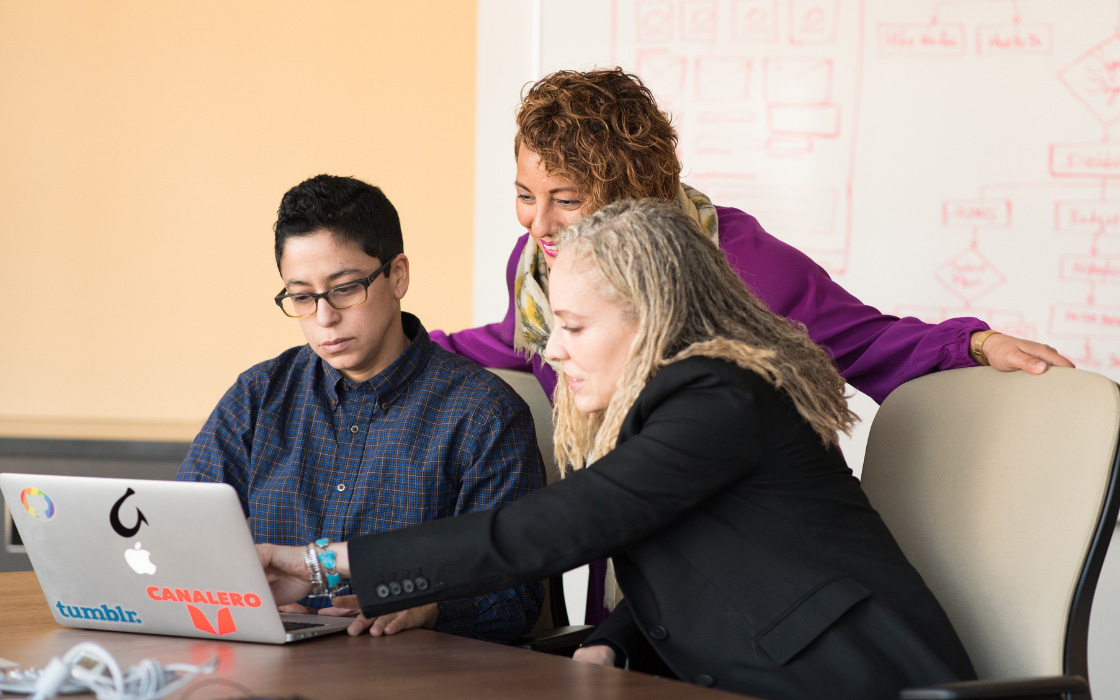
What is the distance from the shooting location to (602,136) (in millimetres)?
1771

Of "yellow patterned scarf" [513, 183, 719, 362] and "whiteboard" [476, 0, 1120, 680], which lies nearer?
"yellow patterned scarf" [513, 183, 719, 362]

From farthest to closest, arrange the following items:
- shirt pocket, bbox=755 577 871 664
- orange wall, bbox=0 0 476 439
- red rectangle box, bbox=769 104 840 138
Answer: orange wall, bbox=0 0 476 439, red rectangle box, bbox=769 104 840 138, shirt pocket, bbox=755 577 871 664

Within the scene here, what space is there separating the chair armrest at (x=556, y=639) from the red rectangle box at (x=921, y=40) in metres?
1.82

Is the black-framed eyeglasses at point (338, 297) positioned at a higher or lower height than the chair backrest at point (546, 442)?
higher

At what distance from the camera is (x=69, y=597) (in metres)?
1.32

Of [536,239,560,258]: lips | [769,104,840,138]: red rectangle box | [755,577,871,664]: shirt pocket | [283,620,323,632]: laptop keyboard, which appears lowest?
[283,620,323,632]: laptop keyboard

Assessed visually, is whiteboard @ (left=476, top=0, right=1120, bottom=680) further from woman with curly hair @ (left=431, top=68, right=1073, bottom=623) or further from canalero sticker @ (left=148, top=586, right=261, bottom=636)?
canalero sticker @ (left=148, top=586, right=261, bottom=636)

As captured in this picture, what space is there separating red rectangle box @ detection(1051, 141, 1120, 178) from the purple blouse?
1.03 m

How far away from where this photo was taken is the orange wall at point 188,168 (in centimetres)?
319

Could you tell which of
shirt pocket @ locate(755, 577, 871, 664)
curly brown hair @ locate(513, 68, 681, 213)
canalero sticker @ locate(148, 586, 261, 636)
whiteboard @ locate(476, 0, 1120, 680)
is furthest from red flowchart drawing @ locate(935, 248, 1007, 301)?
canalero sticker @ locate(148, 586, 261, 636)

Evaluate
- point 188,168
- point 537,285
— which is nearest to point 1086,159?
point 537,285

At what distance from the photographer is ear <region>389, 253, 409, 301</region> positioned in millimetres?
1847

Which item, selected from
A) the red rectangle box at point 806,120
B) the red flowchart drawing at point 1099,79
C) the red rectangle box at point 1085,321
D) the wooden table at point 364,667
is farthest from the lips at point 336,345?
the red flowchart drawing at point 1099,79

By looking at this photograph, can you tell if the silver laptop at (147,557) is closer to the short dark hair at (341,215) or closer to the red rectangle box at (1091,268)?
the short dark hair at (341,215)
